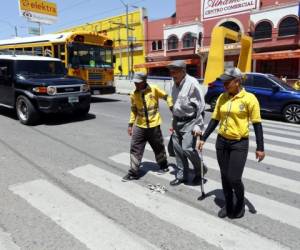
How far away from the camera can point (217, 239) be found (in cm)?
333

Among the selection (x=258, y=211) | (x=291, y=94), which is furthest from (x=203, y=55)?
(x=258, y=211)

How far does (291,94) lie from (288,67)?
1821 centimetres

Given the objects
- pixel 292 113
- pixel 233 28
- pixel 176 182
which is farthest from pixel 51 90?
pixel 233 28

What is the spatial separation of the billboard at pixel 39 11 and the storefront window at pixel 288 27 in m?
29.9

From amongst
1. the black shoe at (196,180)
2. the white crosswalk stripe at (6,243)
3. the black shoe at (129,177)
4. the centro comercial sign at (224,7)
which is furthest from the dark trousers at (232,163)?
the centro comercial sign at (224,7)

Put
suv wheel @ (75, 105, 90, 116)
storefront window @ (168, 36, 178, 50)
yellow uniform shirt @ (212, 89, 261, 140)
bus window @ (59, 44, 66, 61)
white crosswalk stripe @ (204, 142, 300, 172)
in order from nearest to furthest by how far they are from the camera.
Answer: yellow uniform shirt @ (212, 89, 261, 140)
white crosswalk stripe @ (204, 142, 300, 172)
suv wheel @ (75, 105, 90, 116)
bus window @ (59, 44, 66, 61)
storefront window @ (168, 36, 178, 50)

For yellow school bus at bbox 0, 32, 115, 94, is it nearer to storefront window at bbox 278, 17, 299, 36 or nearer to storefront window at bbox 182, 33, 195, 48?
storefront window at bbox 278, 17, 299, 36

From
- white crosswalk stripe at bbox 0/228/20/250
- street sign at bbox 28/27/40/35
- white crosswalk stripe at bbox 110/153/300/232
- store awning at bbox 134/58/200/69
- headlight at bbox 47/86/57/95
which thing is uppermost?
street sign at bbox 28/27/40/35

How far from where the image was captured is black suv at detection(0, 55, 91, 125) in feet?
30.1

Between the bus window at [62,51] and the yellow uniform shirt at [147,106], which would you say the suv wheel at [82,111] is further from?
the yellow uniform shirt at [147,106]

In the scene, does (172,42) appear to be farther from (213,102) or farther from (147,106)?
(147,106)

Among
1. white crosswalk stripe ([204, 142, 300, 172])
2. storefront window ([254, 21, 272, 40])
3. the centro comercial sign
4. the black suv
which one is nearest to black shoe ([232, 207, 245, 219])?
white crosswalk stripe ([204, 142, 300, 172])

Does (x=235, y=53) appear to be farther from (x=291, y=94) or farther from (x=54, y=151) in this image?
(x=54, y=151)

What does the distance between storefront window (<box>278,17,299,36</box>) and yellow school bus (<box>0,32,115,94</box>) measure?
1732 centimetres
